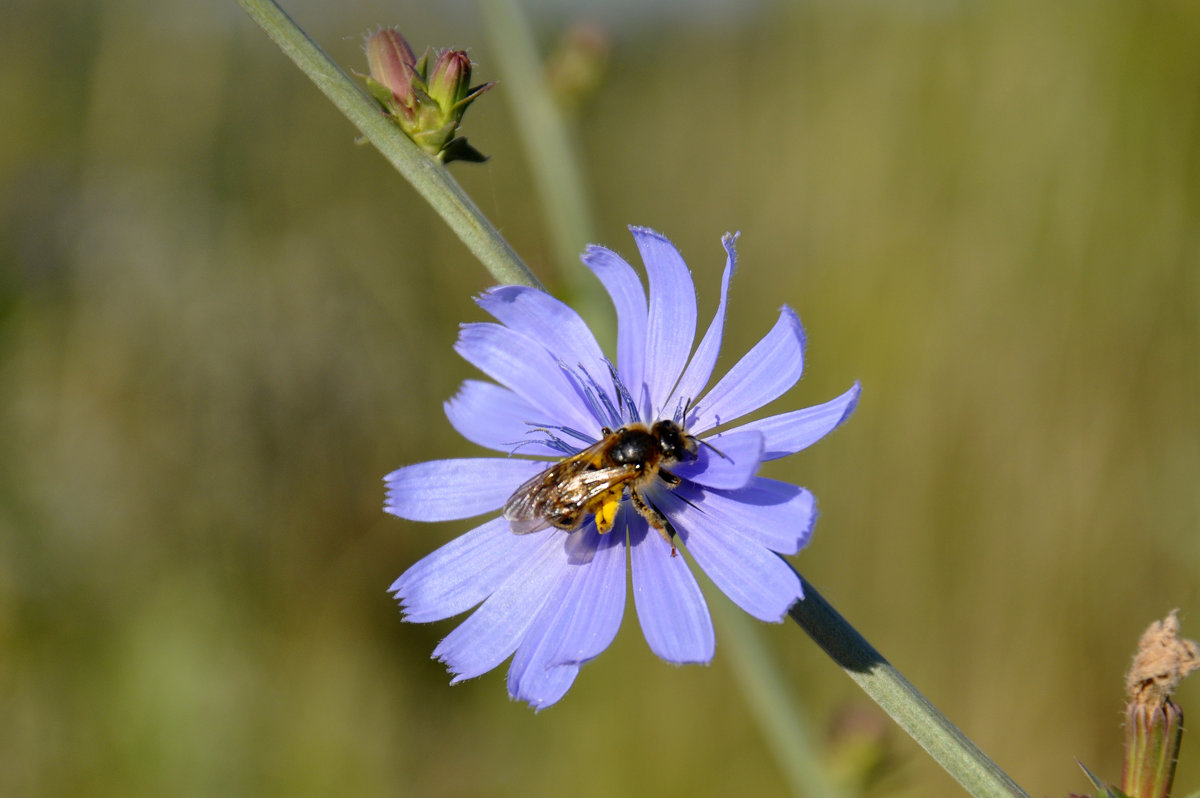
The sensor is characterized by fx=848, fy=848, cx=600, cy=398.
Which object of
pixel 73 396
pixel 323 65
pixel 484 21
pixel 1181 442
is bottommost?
pixel 1181 442

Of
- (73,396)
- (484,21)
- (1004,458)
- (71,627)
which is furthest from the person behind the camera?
(1004,458)

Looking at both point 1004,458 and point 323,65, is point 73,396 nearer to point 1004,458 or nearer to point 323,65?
point 323,65

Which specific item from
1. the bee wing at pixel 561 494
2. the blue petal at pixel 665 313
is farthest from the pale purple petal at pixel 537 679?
the blue petal at pixel 665 313

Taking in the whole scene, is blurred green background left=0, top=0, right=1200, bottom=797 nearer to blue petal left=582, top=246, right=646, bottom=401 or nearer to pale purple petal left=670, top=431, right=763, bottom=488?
blue petal left=582, top=246, right=646, bottom=401

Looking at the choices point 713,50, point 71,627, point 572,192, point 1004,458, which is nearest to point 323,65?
point 572,192

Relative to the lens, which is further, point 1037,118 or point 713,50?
point 713,50

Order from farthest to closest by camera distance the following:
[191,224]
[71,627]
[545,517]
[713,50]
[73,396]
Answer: [713,50] < [191,224] < [73,396] < [71,627] < [545,517]

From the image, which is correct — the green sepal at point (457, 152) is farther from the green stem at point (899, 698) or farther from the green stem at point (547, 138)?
Result: the green stem at point (547, 138)

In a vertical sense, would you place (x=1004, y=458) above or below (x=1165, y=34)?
below
